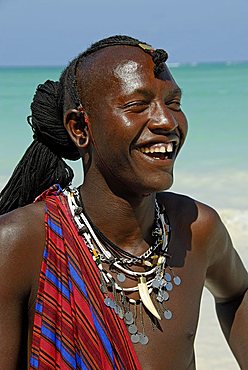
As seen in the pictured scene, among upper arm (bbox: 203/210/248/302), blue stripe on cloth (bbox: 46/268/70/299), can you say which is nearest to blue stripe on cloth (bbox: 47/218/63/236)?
blue stripe on cloth (bbox: 46/268/70/299)

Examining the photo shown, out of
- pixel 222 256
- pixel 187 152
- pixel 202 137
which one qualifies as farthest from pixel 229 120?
pixel 222 256

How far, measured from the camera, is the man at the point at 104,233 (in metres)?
2.20

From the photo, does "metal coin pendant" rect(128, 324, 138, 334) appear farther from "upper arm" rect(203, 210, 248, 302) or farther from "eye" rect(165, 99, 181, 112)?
"eye" rect(165, 99, 181, 112)

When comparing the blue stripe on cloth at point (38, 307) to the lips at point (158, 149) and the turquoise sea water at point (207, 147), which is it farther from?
the turquoise sea water at point (207, 147)

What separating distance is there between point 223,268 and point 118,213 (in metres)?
0.54

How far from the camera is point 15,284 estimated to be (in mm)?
2189

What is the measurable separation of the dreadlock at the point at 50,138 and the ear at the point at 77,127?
0.02m

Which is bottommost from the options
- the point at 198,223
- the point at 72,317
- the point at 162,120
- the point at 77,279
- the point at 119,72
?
the point at 72,317

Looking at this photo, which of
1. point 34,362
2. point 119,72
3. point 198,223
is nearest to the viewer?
point 34,362

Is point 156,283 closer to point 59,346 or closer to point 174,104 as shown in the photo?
point 59,346

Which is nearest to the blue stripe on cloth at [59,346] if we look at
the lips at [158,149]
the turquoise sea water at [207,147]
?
the lips at [158,149]

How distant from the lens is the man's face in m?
2.25

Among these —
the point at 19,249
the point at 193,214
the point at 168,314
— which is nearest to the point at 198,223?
the point at 193,214

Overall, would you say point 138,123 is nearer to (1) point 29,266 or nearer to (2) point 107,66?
(2) point 107,66
